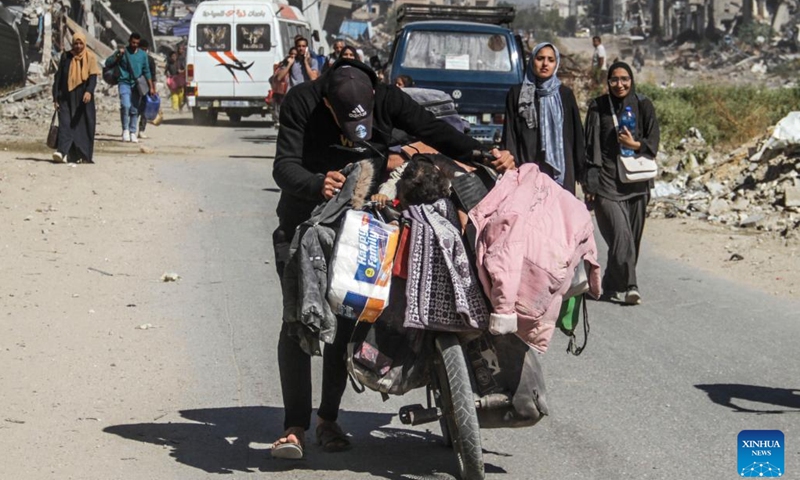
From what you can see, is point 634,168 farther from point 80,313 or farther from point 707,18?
point 707,18

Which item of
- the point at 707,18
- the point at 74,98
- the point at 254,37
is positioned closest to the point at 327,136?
the point at 74,98

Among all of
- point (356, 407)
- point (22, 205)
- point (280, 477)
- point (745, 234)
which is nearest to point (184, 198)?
point (22, 205)

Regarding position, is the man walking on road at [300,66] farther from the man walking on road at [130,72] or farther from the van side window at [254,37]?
the van side window at [254,37]

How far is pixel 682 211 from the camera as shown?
1489 centimetres

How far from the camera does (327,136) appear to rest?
5141 mm

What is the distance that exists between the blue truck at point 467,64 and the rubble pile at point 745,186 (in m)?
2.42

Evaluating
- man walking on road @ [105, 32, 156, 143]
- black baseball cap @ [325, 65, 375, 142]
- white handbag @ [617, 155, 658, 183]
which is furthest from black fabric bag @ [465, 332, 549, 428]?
man walking on road @ [105, 32, 156, 143]

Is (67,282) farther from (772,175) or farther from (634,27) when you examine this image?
(634,27)

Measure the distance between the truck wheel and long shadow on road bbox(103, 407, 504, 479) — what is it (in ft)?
1.48

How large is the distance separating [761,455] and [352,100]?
7.43 ft

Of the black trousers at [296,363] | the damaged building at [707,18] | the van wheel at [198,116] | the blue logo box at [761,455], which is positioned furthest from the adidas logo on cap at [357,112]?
the damaged building at [707,18]

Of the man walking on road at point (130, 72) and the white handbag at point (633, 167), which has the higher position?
the white handbag at point (633, 167)

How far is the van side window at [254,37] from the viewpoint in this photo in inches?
1109

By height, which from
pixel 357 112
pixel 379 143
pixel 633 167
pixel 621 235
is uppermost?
pixel 357 112
